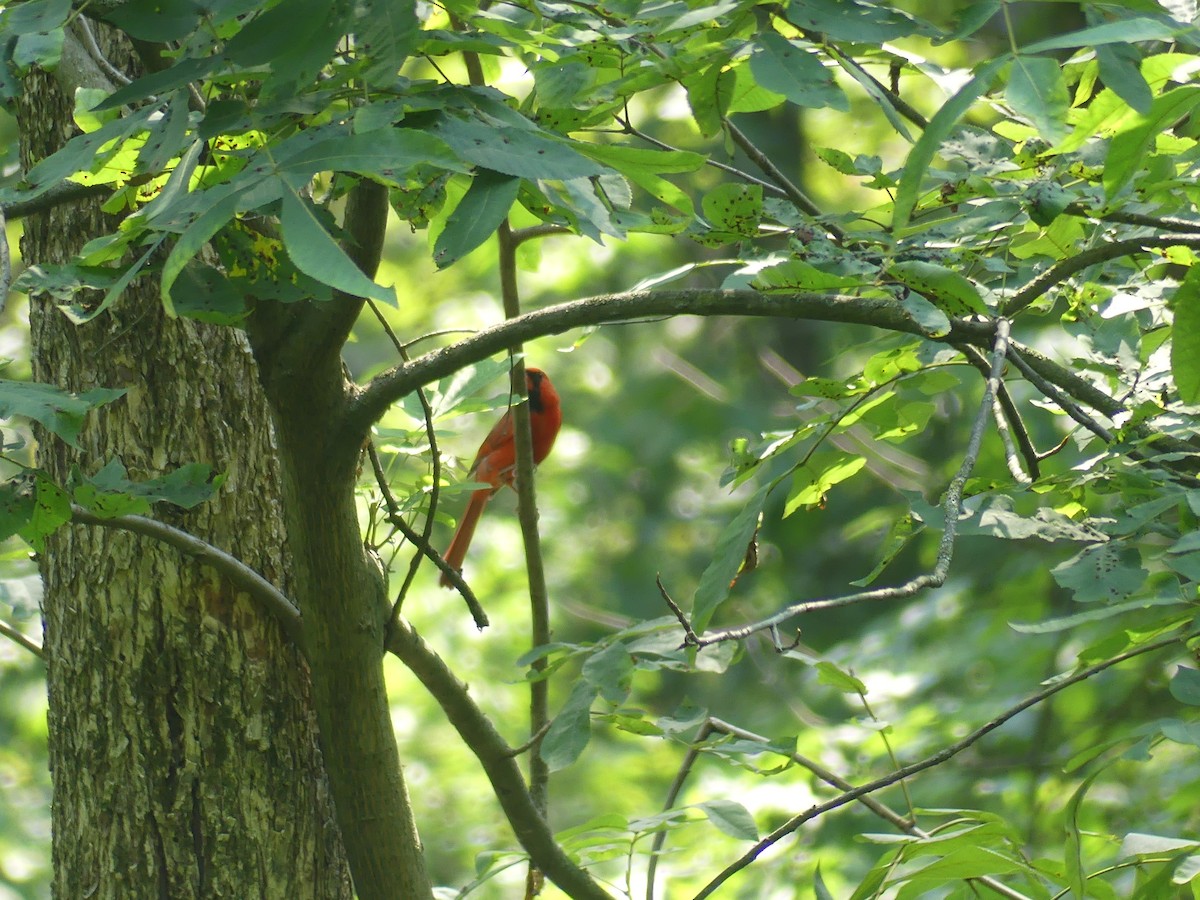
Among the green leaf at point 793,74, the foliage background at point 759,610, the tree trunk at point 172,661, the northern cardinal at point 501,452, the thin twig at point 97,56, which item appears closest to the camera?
the green leaf at point 793,74

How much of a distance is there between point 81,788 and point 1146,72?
1.70 meters

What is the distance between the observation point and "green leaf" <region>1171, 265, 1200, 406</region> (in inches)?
57.3

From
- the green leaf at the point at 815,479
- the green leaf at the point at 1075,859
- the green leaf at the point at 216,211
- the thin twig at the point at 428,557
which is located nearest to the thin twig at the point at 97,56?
the thin twig at the point at 428,557

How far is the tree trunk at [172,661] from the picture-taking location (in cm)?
178

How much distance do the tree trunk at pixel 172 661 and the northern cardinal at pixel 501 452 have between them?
172 cm

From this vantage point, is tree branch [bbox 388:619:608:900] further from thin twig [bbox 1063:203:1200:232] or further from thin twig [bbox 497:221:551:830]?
thin twig [bbox 1063:203:1200:232]

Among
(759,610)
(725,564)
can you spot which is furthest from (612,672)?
(759,610)

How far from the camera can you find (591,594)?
10.2 meters

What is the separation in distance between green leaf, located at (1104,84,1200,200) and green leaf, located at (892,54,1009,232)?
174 mm

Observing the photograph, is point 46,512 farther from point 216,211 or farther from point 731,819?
point 731,819

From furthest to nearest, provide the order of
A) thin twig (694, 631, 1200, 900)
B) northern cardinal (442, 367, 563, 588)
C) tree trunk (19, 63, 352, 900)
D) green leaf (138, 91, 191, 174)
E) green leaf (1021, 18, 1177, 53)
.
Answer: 1. northern cardinal (442, 367, 563, 588)
2. tree trunk (19, 63, 352, 900)
3. thin twig (694, 631, 1200, 900)
4. green leaf (138, 91, 191, 174)
5. green leaf (1021, 18, 1177, 53)

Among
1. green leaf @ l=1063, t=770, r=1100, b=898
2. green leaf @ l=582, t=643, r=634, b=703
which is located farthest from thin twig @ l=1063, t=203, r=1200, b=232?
green leaf @ l=582, t=643, r=634, b=703

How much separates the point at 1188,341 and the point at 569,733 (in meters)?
0.98

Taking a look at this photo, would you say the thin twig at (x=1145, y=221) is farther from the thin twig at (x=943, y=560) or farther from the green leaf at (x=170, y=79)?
the green leaf at (x=170, y=79)
